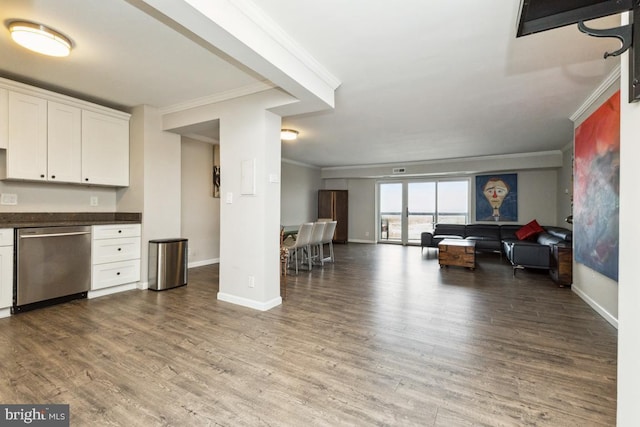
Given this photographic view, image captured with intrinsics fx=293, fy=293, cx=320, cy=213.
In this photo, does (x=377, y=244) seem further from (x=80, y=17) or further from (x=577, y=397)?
(x=80, y=17)

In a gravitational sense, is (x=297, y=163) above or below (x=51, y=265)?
above

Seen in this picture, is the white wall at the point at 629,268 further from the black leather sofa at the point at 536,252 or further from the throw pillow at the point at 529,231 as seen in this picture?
the throw pillow at the point at 529,231

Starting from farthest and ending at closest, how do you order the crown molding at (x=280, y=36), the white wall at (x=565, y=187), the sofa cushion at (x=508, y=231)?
the sofa cushion at (x=508, y=231) < the white wall at (x=565, y=187) < the crown molding at (x=280, y=36)

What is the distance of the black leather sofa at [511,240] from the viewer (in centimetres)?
465

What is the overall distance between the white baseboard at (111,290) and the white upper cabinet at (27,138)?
55.4 inches

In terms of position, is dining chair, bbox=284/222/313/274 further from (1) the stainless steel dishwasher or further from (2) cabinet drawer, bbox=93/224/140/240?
(1) the stainless steel dishwasher

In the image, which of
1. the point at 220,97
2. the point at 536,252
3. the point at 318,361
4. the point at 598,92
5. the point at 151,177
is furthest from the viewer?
the point at 536,252

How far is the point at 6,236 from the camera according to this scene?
2783mm

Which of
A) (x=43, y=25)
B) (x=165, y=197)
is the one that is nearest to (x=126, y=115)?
(x=165, y=197)

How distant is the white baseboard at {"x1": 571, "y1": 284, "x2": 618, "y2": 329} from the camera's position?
2.80 meters

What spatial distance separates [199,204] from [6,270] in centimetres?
284

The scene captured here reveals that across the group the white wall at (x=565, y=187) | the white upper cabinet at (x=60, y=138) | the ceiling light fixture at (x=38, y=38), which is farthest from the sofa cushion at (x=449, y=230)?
the ceiling light fixture at (x=38, y=38)

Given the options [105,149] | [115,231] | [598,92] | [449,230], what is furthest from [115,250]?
[449,230]

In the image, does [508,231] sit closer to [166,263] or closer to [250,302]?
[250,302]
